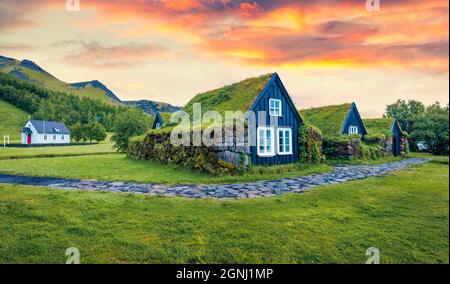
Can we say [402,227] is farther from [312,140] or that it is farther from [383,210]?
[312,140]

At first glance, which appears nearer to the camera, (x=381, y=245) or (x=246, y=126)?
(x=381, y=245)

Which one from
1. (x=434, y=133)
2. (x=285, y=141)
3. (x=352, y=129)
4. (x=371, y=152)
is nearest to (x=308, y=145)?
(x=285, y=141)

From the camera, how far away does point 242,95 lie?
17.8m

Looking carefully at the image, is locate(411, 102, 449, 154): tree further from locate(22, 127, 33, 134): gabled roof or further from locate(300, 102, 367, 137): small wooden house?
locate(22, 127, 33, 134): gabled roof

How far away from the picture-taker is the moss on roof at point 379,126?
97.7 feet

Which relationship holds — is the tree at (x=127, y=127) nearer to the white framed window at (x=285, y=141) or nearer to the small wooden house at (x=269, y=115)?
the small wooden house at (x=269, y=115)

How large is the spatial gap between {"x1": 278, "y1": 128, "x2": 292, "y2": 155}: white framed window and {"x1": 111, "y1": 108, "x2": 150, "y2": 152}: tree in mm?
16623

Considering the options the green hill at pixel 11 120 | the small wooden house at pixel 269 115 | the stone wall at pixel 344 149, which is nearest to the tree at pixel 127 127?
the small wooden house at pixel 269 115

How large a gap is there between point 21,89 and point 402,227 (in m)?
17.1

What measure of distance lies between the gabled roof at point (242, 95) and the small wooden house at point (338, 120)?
10.6 m

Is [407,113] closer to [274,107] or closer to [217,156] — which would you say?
[274,107]

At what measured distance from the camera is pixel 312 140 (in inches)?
739

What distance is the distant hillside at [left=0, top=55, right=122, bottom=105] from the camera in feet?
36.2
